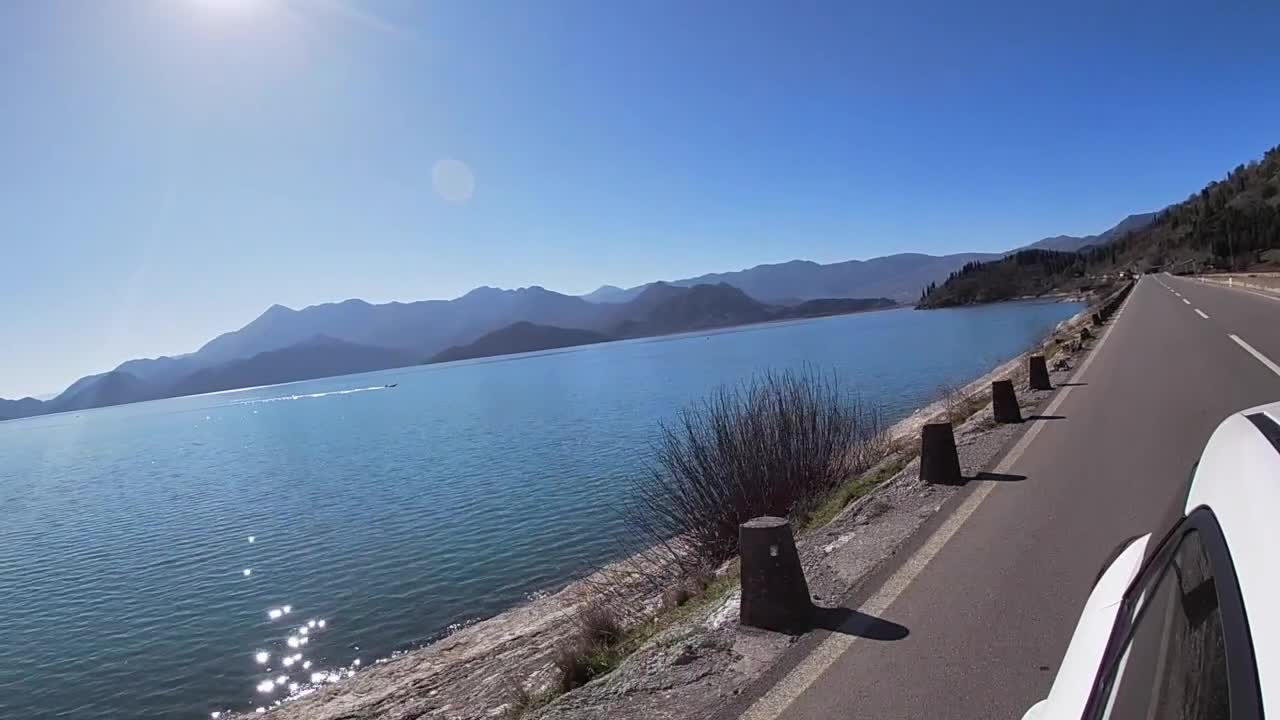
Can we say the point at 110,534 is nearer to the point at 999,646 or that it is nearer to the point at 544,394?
the point at 999,646

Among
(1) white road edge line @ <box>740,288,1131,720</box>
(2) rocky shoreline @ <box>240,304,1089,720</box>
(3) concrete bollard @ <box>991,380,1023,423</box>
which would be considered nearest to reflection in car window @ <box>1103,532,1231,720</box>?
(1) white road edge line @ <box>740,288,1131,720</box>

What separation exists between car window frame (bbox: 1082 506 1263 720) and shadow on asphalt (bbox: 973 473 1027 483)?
671 cm

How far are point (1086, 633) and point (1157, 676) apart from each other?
694mm

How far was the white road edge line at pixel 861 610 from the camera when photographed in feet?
13.5

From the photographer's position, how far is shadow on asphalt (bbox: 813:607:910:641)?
4.73m

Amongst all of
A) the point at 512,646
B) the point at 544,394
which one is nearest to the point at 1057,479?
the point at 512,646

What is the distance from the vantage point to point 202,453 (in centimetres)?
5506

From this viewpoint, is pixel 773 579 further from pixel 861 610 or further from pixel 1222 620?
pixel 1222 620

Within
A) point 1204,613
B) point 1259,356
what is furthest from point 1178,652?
point 1259,356

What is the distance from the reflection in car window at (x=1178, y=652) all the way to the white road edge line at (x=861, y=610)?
254 centimetres

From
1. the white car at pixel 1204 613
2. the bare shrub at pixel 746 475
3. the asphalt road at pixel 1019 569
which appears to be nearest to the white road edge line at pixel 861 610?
the asphalt road at pixel 1019 569

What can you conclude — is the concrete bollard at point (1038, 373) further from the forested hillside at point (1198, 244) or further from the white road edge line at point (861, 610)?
the forested hillside at point (1198, 244)

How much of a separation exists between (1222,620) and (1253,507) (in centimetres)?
23

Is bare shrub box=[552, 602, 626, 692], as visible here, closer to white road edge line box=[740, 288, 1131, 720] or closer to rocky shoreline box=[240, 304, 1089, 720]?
rocky shoreline box=[240, 304, 1089, 720]
